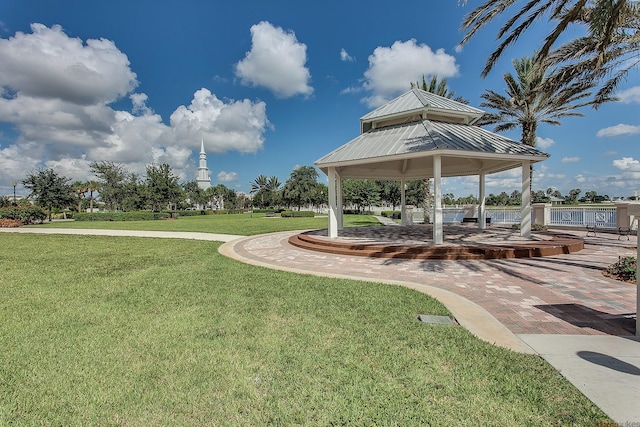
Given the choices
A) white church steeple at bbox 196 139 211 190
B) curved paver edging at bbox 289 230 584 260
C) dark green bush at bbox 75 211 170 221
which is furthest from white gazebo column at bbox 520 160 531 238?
white church steeple at bbox 196 139 211 190

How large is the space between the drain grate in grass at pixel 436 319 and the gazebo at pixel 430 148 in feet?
20.1

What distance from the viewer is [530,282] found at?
19.7 ft

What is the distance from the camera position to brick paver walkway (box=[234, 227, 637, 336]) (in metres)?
4.04

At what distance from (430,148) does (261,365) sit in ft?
27.6

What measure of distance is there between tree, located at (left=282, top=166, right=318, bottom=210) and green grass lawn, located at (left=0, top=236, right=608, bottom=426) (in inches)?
2218

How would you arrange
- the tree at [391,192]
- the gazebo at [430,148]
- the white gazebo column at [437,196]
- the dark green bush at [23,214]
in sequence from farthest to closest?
the tree at [391,192] < the dark green bush at [23,214] < the gazebo at [430,148] < the white gazebo column at [437,196]

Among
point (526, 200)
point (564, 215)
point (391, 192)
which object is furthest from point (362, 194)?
point (526, 200)

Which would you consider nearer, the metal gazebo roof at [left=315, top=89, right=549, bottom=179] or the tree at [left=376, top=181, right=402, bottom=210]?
the metal gazebo roof at [left=315, top=89, right=549, bottom=179]

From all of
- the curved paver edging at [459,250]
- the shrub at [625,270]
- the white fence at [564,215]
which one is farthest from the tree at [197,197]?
the shrub at [625,270]

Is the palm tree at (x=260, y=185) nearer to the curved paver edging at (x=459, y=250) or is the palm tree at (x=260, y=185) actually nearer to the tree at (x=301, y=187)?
the tree at (x=301, y=187)

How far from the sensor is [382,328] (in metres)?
3.86

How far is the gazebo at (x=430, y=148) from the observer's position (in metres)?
9.69

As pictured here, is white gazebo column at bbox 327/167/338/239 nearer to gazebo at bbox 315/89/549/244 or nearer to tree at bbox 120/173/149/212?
gazebo at bbox 315/89/549/244

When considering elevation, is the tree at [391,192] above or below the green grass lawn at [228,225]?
above
